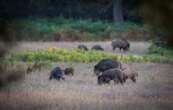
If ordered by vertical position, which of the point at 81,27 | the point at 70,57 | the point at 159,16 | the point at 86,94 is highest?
the point at 81,27

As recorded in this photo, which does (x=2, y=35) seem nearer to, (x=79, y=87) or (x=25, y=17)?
(x=25, y=17)

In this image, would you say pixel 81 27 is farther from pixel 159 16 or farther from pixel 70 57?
pixel 159 16

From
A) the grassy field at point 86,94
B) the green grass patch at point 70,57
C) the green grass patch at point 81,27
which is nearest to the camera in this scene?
the grassy field at point 86,94

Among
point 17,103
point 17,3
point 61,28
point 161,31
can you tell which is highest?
point 61,28

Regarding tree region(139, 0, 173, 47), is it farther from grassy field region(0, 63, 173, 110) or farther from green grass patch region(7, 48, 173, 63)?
green grass patch region(7, 48, 173, 63)

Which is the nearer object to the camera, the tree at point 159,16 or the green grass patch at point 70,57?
the tree at point 159,16

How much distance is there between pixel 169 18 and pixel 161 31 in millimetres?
77

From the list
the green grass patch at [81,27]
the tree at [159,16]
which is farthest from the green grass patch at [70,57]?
the tree at [159,16]

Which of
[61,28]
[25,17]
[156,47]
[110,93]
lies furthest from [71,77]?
[61,28]

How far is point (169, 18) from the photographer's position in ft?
8.56

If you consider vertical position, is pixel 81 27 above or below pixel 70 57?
above

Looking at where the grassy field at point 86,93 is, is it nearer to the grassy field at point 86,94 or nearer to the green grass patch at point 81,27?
the grassy field at point 86,94

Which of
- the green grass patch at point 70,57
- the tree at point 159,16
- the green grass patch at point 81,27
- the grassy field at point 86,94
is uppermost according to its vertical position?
the green grass patch at point 81,27

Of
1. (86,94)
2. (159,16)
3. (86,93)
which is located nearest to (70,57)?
(86,93)
